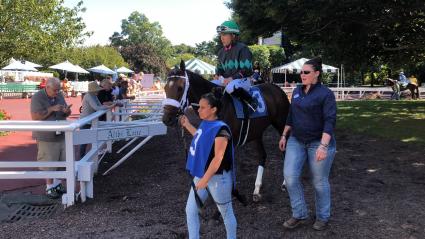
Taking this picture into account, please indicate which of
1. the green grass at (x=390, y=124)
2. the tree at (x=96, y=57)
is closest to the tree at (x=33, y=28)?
the green grass at (x=390, y=124)

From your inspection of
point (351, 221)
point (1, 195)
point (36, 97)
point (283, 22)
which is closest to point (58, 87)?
point (36, 97)

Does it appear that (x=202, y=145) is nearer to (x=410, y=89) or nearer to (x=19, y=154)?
(x=19, y=154)

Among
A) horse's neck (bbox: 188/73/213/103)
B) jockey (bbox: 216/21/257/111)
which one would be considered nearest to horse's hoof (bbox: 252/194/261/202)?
jockey (bbox: 216/21/257/111)

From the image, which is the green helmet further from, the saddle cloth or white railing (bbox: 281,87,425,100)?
white railing (bbox: 281,87,425,100)

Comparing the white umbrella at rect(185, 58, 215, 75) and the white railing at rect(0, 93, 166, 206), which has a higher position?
the white umbrella at rect(185, 58, 215, 75)

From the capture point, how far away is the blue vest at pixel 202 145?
13.1 feet

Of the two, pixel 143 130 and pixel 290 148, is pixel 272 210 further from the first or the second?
pixel 143 130

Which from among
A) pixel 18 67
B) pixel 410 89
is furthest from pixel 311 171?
pixel 18 67

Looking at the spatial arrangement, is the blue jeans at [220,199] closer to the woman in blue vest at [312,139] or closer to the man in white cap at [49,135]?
the woman in blue vest at [312,139]

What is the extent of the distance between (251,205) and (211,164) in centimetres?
240

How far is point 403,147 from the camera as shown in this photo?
10.1 meters

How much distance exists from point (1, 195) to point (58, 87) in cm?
187

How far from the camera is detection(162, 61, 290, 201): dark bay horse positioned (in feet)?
17.6

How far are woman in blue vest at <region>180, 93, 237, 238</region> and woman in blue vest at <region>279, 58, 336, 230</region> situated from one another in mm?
1110
